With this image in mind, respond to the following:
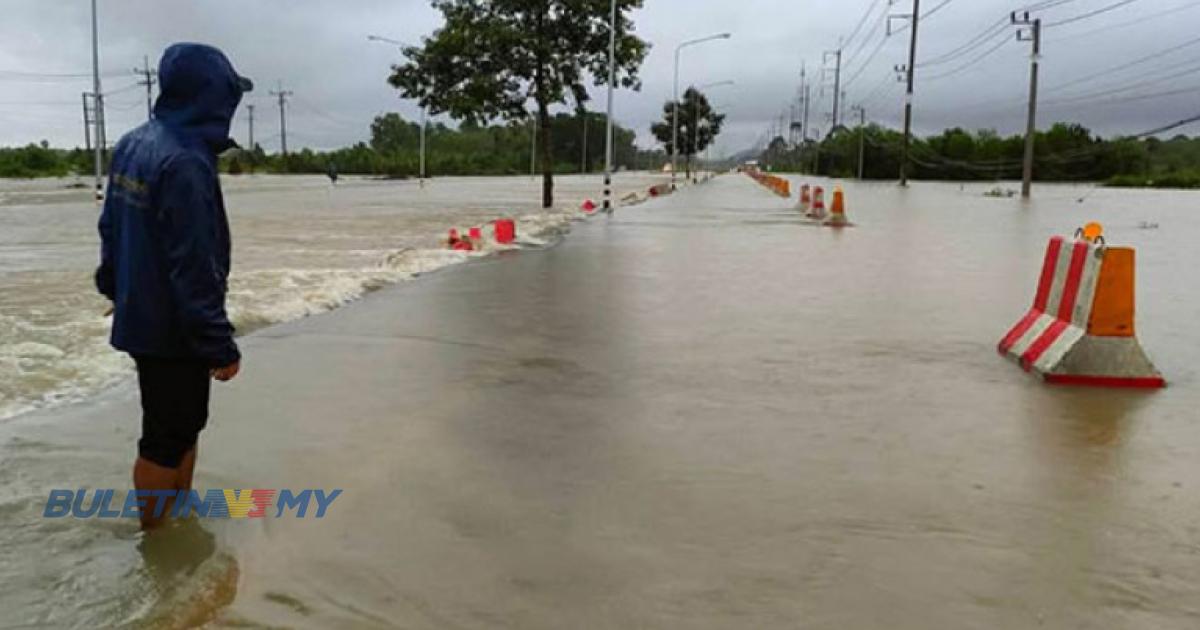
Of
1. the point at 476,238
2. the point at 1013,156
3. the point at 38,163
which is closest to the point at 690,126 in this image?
the point at 1013,156

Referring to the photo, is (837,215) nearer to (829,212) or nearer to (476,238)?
(829,212)

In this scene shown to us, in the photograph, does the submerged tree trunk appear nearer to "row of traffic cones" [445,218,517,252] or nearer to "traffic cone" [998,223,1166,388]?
"row of traffic cones" [445,218,517,252]

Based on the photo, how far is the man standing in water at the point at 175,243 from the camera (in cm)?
349

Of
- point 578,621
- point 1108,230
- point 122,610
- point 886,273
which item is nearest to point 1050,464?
point 578,621

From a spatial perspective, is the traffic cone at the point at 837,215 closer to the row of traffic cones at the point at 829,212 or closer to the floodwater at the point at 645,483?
the row of traffic cones at the point at 829,212

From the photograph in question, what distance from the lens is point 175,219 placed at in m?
3.46

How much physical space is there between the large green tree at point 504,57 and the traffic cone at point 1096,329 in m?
23.0

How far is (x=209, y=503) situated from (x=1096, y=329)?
5.37 metres

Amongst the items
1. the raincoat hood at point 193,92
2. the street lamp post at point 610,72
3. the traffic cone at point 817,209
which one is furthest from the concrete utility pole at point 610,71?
the raincoat hood at point 193,92

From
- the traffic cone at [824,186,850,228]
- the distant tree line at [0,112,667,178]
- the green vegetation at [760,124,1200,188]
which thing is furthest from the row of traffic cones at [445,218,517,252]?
the green vegetation at [760,124,1200,188]

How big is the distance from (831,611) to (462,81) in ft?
91.2

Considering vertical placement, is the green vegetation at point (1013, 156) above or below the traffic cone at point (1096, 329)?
above

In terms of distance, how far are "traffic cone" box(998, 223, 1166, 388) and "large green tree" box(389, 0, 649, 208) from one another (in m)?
23.0

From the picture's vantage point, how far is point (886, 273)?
13.6 m
